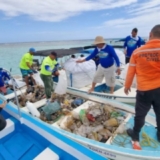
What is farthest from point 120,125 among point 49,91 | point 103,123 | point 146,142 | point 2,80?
point 2,80

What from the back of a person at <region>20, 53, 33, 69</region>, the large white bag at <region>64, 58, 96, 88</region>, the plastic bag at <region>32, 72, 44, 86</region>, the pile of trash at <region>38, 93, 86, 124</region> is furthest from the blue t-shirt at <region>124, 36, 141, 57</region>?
the back of a person at <region>20, 53, 33, 69</region>


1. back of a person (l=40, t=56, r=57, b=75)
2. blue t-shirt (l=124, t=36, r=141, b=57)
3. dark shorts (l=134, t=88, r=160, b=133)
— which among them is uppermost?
blue t-shirt (l=124, t=36, r=141, b=57)

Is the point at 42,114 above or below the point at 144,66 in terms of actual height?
below

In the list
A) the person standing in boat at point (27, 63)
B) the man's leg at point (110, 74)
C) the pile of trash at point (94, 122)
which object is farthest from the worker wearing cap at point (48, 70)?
the person standing in boat at point (27, 63)

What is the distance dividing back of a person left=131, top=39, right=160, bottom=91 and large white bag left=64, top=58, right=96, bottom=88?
118 inches

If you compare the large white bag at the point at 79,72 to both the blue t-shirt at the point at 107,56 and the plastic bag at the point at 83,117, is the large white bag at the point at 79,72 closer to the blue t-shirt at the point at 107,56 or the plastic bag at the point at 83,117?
the blue t-shirt at the point at 107,56

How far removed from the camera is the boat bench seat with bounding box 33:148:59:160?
1739mm

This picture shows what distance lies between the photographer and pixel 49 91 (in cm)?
446

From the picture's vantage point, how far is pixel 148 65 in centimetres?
208

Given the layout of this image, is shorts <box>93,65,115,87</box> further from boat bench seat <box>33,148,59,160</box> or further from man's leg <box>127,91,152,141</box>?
boat bench seat <box>33,148,59,160</box>

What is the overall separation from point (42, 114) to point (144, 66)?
2.53m

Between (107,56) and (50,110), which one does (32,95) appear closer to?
(50,110)

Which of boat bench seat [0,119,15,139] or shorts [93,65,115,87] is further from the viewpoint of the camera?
shorts [93,65,115,87]

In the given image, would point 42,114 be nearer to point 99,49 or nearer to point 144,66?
point 99,49
